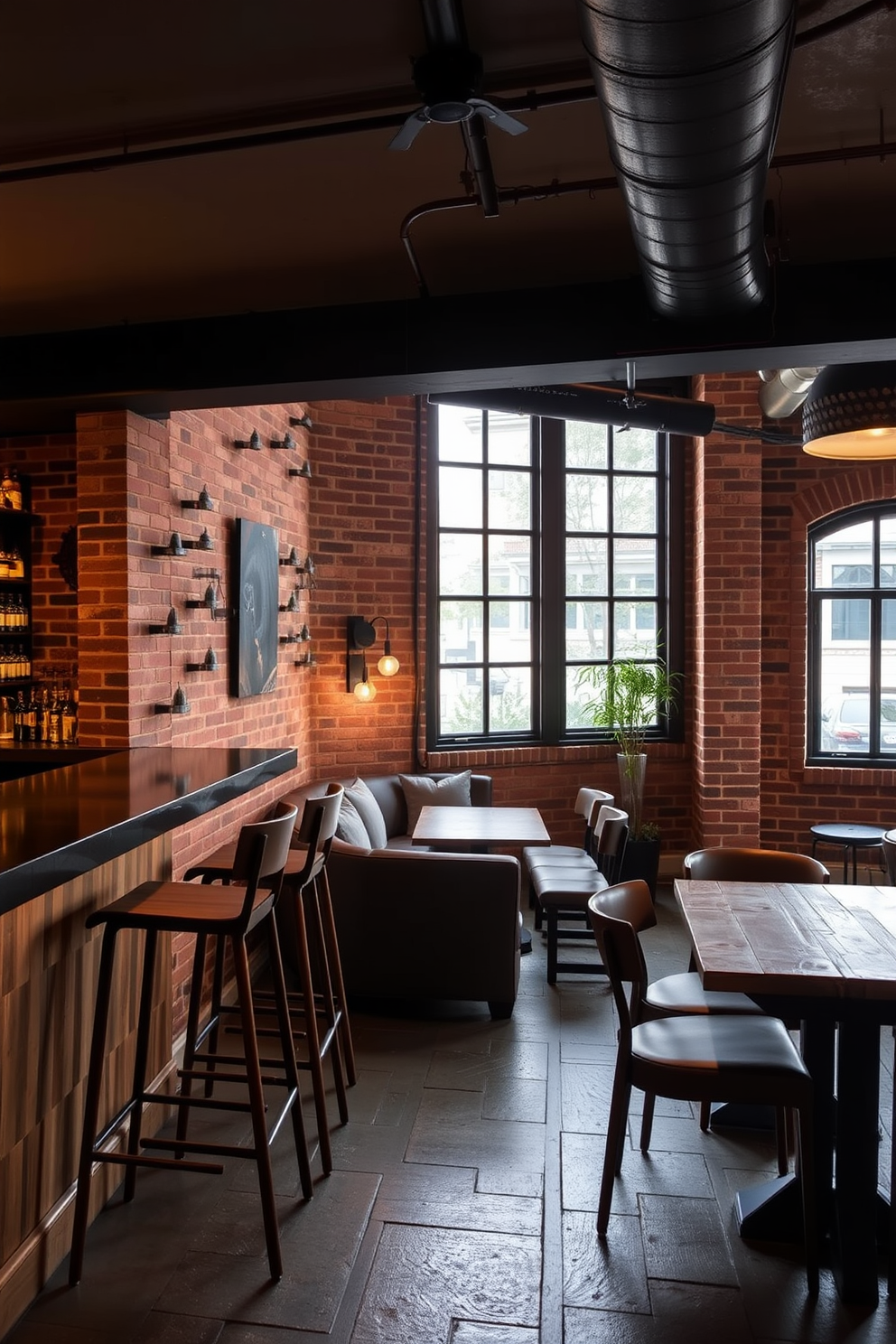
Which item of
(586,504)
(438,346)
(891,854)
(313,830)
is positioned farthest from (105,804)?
(586,504)

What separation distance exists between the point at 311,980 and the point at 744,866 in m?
1.69

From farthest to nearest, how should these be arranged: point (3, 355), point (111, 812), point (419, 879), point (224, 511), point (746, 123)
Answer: point (224, 511) < point (419, 879) < point (3, 355) < point (111, 812) < point (746, 123)

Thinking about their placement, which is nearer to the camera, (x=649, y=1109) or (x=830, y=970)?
(x=830, y=970)

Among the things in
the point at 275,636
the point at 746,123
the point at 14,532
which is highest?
the point at 746,123

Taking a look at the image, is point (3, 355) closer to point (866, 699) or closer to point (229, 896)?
point (229, 896)

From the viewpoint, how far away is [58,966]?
255cm

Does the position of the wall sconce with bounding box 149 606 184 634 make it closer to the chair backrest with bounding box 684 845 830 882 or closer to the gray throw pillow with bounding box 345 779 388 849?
the gray throw pillow with bounding box 345 779 388 849

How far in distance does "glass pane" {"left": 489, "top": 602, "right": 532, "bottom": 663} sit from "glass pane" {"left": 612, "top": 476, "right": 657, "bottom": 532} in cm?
95

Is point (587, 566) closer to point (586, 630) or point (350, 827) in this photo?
point (586, 630)

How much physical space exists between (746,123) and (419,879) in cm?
320

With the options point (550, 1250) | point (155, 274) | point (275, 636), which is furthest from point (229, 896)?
point (275, 636)

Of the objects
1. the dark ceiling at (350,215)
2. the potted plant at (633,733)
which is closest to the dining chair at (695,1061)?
the dark ceiling at (350,215)

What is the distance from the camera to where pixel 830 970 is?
240cm

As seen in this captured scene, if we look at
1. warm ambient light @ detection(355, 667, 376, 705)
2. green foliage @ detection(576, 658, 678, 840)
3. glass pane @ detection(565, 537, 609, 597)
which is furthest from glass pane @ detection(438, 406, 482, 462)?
green foliage @ detection(576, 658, 678, 840)
